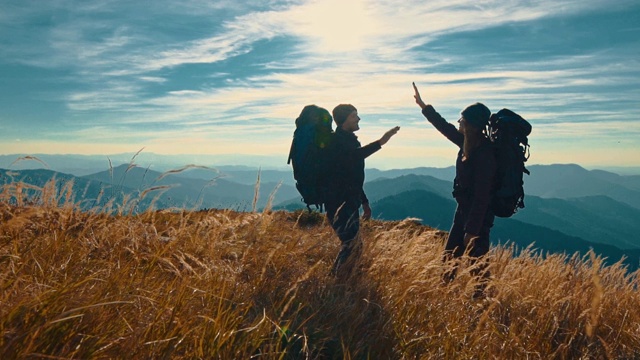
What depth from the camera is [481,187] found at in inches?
214

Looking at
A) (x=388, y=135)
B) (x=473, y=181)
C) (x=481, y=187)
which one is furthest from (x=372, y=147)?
(x=481, y=187)

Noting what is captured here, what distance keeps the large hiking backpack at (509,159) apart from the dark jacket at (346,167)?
A: 58.8 inches

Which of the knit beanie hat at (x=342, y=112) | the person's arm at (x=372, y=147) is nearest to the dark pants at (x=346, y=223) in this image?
the person's arm at (x=372, y=147)

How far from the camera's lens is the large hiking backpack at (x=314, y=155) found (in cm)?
601

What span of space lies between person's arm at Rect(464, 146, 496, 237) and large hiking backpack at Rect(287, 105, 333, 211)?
1.86m

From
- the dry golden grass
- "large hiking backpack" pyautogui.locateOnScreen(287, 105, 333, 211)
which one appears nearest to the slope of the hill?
the dry golden grass

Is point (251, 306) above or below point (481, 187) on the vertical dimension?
below

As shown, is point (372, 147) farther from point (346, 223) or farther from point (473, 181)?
point (473, 181)

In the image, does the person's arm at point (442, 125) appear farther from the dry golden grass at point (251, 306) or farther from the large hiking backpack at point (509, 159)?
the dry golden grass at point (251, 306)

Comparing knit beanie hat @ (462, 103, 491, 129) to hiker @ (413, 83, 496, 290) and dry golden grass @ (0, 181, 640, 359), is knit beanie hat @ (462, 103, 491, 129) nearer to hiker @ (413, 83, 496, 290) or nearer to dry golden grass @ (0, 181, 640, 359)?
hiker @ (413, 83, 496, 290)

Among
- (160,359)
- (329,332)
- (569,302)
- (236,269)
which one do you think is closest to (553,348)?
(569,302)

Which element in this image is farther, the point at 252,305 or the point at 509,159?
the point at 509,159

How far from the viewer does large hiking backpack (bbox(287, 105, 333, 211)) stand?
19.7ft

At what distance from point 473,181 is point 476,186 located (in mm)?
153
